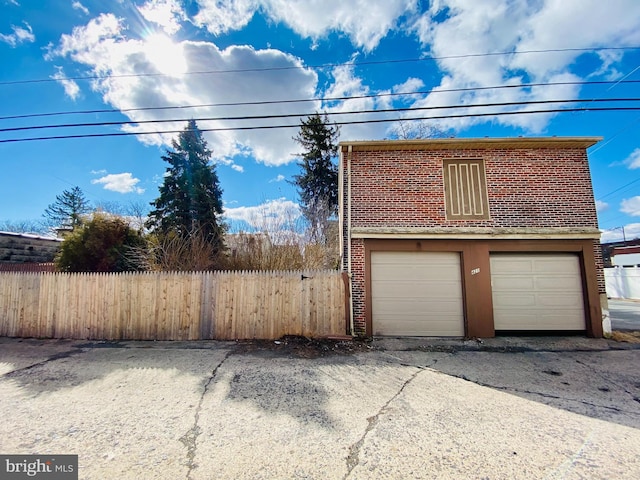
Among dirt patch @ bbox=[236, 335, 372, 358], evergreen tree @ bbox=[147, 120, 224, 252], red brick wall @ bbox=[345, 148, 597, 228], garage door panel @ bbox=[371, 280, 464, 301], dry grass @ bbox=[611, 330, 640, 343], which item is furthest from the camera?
evergreen tree @ bbox=[147, 120, 224, 252]

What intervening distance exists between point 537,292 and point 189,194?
57.1ft

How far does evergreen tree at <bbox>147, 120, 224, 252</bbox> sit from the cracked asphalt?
11.3 meters

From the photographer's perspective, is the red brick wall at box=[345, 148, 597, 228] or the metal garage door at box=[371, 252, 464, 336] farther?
the red brick wall at box=[345, 148, 597, 228]


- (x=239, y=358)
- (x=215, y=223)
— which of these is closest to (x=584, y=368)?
(x=239, y=358)

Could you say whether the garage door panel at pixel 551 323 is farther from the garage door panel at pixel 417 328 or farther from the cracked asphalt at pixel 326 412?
the garage door panel at pixel 417 328

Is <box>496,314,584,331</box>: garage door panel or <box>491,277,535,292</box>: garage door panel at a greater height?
<box>491,277,535,292</box>: garage door panel

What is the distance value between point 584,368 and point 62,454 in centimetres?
812

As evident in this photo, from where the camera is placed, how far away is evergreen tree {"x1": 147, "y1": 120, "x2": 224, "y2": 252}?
56.7 ft

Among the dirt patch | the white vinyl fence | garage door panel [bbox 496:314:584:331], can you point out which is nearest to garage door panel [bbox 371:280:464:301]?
the dirt patch

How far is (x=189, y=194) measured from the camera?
17.7 m

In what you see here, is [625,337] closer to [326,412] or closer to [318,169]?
[326,412]

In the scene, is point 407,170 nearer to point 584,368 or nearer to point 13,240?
point 584,368

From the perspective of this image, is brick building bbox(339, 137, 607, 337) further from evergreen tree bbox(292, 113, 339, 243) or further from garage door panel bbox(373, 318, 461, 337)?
evergreen tree bbox(292, 113, 339, 243)

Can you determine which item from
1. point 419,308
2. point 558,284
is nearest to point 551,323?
point 558,284
